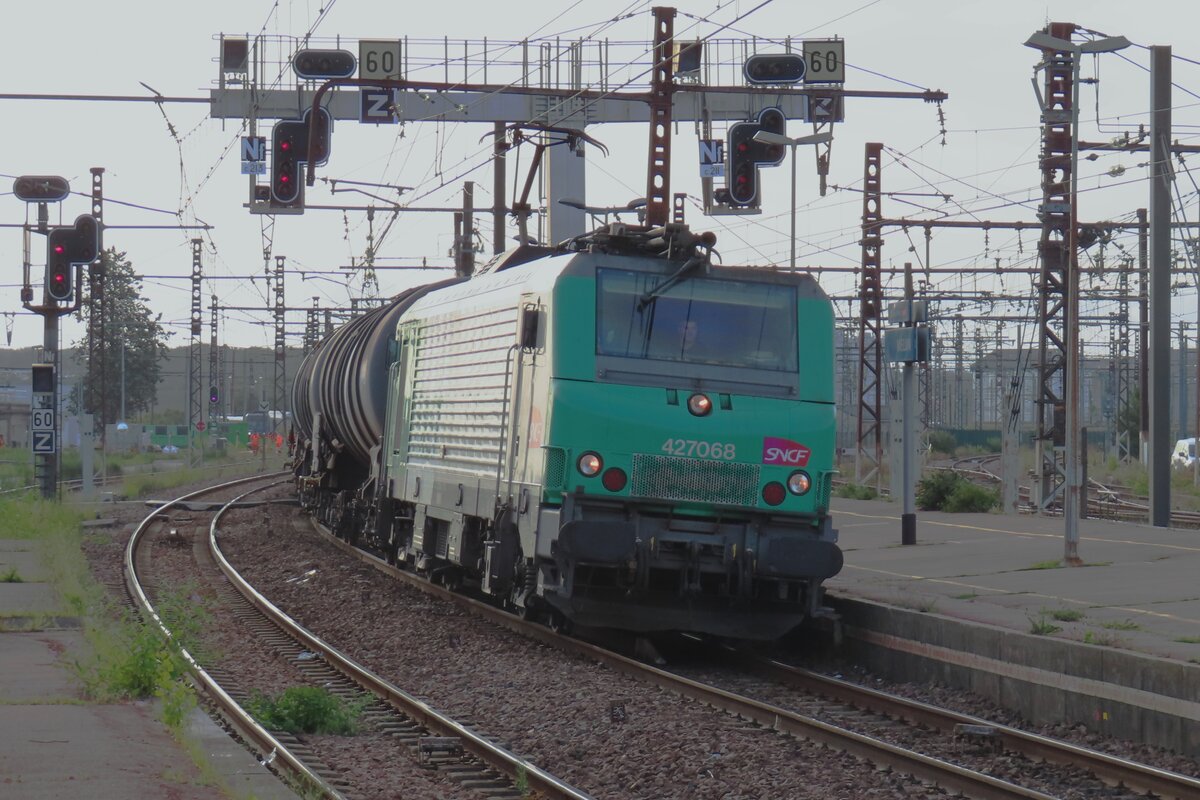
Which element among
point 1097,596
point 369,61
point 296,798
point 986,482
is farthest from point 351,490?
point 986,482

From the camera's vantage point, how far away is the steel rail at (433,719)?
7891 millimetres

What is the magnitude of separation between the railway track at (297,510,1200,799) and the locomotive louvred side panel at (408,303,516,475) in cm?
205

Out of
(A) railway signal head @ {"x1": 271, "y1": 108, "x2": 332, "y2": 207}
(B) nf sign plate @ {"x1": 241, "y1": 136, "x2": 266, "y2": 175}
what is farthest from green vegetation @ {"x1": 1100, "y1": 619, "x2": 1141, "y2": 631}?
(B) nf sign plate @ {"x1": 241, "y1": 136, "x2": 266, "y2": 175}

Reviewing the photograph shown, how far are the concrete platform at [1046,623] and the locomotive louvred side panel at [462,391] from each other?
11.6 ft

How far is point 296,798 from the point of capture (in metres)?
6.85

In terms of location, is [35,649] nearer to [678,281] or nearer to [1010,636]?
[678,281]

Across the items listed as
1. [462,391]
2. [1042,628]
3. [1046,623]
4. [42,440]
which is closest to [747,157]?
[462,391]

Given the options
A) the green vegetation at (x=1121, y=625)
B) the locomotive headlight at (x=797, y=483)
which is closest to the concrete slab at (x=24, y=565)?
the locomotive headlight at (x=797, y=483)

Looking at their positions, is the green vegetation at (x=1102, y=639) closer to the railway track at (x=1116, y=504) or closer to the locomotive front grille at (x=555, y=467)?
the locomotive front grille at (x=555, y=467)

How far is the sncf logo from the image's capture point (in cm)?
1221

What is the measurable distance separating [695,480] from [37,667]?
17.1 feet

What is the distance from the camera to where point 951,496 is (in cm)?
2669

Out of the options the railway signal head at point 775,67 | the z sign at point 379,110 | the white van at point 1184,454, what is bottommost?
the white van at point 1184,454

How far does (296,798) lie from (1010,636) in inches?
225
